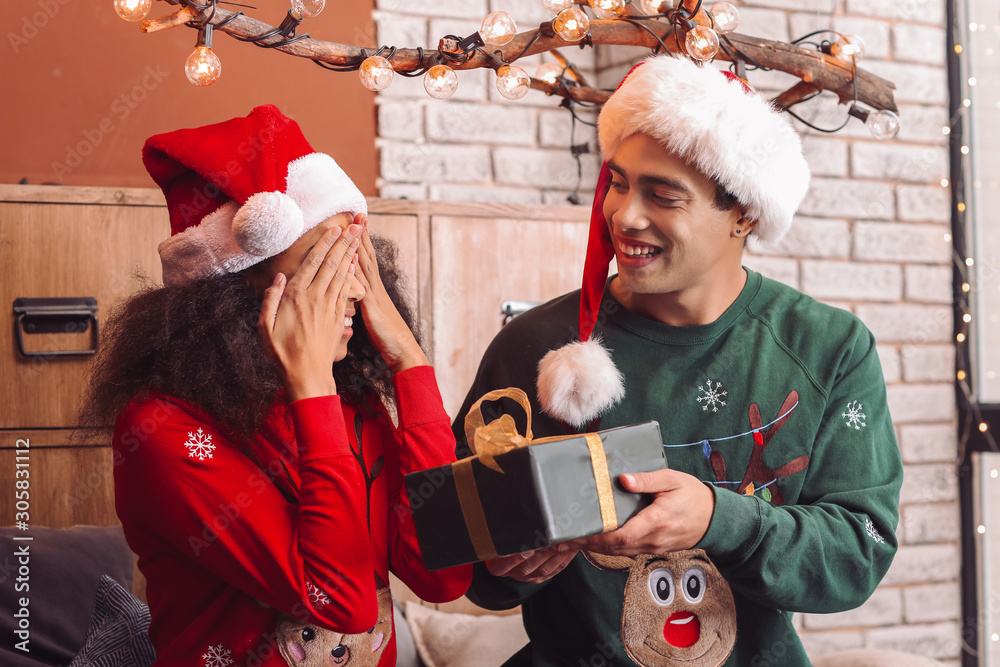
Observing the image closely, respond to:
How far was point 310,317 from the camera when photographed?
118 cm

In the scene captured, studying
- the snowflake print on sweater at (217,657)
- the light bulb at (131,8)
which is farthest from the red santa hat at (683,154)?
the light bulb at (131,8)

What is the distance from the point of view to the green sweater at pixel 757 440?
1.36 meters

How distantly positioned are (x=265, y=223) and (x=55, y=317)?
3.51ft

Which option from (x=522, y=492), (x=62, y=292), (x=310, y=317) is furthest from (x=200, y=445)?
(x=62, y=292)

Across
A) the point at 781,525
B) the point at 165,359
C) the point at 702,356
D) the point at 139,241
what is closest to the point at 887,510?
the point at 781,525

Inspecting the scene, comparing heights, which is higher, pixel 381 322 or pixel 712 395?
pixel 381 322

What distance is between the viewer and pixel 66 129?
2.24m

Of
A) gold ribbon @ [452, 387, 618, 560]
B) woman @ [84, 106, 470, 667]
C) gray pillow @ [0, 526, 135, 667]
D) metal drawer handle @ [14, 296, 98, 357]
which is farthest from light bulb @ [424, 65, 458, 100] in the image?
gray pillow @ [0, 526, 135, 667]

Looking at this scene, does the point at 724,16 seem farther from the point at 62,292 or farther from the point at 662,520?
the point at 62,292

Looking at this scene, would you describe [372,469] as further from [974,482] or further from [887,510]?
[974,482]

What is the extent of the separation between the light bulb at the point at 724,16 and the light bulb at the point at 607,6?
0.54 feet

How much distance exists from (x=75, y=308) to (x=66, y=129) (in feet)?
1.96

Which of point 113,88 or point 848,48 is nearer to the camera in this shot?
point 848,48

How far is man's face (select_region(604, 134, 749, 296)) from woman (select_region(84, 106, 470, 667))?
388 mm
